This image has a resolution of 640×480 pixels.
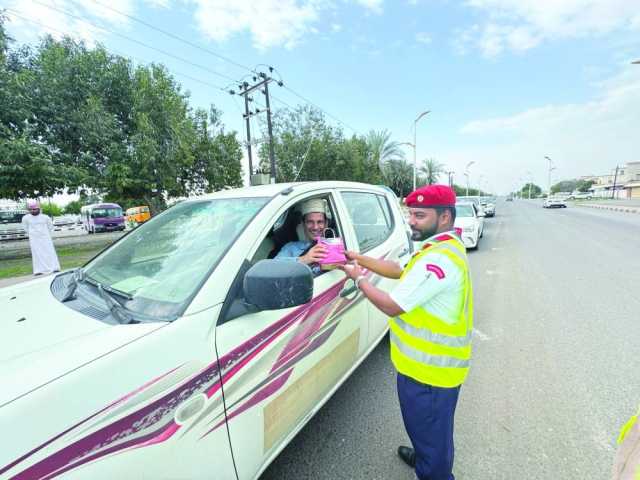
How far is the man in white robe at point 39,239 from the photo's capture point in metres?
7.30

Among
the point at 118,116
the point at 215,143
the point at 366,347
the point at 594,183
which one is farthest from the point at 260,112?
the point at 594,183

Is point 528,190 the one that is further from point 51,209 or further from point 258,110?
point 51,209

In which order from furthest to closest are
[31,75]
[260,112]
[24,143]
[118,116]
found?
[260,112], [118,116], [31,75], [24,143]

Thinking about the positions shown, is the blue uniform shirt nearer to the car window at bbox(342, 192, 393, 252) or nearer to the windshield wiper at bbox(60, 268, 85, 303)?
the car window at bbox(342, 192, 393, 252)

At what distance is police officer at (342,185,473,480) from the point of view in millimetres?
1433

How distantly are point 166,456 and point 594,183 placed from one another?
511 ft

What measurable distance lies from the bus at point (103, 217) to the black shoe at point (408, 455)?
3365cm

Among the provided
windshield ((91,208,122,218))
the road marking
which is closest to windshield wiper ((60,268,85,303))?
the road marking

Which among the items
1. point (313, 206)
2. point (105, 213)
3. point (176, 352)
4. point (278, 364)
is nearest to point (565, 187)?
point (105, 213)

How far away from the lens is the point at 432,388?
60.4 inches

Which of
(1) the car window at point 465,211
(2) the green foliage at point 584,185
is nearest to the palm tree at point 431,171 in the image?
(1) the car window at point 465,211

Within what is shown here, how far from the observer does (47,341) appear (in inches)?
45.9

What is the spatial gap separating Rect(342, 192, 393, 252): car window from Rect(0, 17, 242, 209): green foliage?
12205 mm

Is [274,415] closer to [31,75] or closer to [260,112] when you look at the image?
[31,75]
